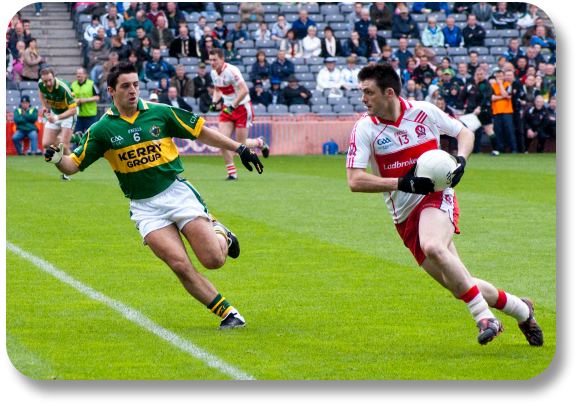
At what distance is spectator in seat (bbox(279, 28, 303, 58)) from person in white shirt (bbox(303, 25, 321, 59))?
5.8 inches

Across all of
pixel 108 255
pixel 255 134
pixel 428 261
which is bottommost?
pixel 255 134

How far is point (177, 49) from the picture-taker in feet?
82.5

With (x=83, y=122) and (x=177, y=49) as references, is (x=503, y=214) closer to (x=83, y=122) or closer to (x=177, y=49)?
(x=83, y=122)

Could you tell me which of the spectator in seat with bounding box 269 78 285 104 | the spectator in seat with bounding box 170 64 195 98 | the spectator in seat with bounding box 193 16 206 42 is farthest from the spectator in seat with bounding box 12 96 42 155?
the spectator in seat with bounding box 269 78 285 104

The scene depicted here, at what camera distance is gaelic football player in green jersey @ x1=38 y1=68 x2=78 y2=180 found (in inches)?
627

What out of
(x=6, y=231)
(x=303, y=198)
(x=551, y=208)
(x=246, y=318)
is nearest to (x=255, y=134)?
(x=303, y=198)

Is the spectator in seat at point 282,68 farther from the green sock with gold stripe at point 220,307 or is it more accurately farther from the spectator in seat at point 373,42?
the green sock with gold stripe at point 220,307

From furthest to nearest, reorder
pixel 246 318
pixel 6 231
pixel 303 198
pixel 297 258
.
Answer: pixel 303 198
pixel 6 231
pixel 297 258
pixel 246 318

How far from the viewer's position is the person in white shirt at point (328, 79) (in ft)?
83.5

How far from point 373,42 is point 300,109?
150 inches

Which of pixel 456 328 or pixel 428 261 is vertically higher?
pixel 428 261

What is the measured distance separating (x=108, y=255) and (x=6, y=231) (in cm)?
200

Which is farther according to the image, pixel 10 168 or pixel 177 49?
pixel 177 49

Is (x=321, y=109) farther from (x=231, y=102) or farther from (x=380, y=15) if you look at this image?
(x=231, y=102)
